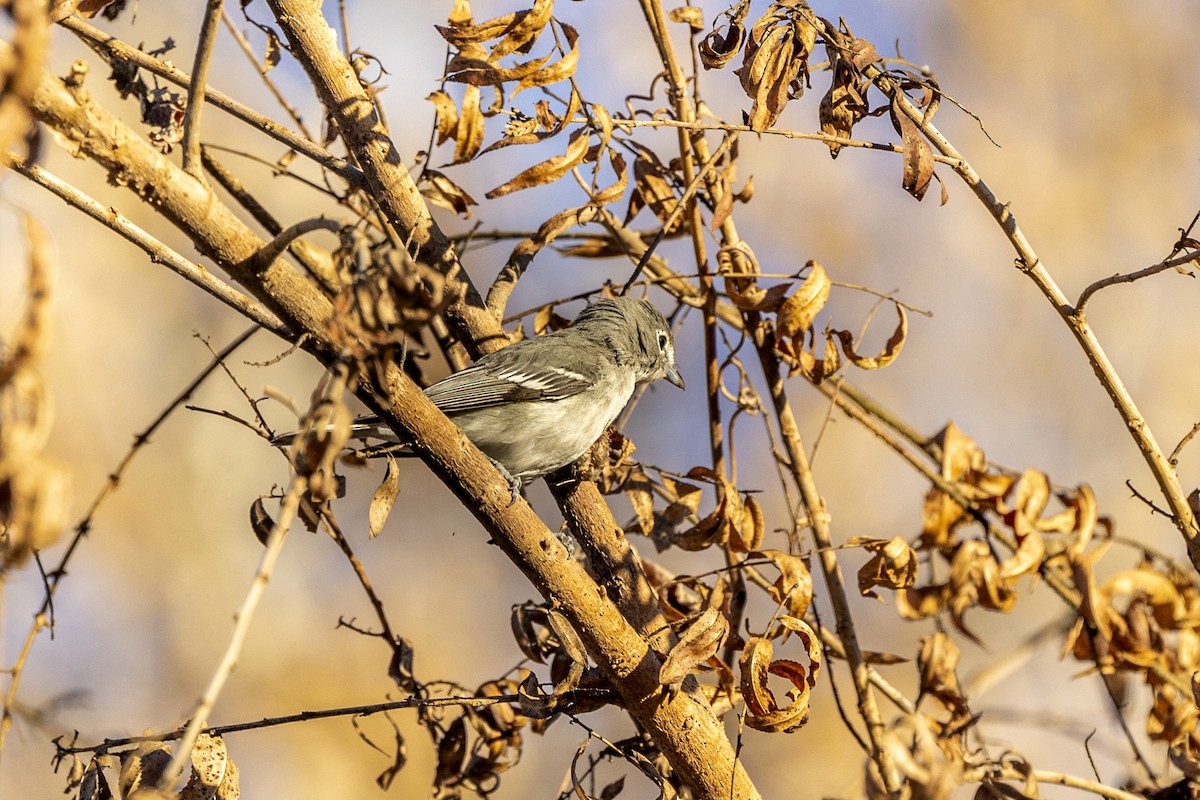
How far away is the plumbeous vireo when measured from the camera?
3420 mm

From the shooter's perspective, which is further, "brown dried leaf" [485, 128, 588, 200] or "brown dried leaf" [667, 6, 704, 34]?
"brown dried leaf" [667, 6, 704, 34]

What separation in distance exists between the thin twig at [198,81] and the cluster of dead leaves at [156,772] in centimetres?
120

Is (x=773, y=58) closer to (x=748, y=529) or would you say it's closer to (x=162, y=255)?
(x=748, y=529)

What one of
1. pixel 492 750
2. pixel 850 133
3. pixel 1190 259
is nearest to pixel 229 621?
pixel 492 750

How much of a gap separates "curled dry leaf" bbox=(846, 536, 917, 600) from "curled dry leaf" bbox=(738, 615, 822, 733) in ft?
1.15

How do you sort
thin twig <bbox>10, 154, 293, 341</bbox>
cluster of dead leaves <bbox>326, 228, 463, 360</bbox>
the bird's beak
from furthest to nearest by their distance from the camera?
the bird's beak
thin twig <bbox>10, 154, 293, 341</bbox>
cluster of dead leaves <bbox>326, 228, 463, 360</bbox>

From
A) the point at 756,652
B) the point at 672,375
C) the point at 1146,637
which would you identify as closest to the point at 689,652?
the point at 756,652

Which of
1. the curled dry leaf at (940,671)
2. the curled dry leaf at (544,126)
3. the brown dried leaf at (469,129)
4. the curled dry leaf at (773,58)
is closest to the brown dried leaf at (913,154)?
the curled dry leaf at (773,58)

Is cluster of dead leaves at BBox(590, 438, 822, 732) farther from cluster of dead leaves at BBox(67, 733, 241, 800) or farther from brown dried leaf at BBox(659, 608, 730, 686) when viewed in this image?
cluster of dead leaves at BBox(67, 733, 241, 800)

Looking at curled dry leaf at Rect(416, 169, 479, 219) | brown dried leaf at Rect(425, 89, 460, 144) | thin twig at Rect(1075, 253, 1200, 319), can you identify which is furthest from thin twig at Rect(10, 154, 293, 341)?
thin twig at Rect(1075, 253, 1200, 319)

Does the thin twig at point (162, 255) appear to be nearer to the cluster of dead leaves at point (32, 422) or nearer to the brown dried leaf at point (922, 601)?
the cluster of dead leaves at point (32, 422)

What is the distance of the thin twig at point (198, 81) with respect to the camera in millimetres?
1965

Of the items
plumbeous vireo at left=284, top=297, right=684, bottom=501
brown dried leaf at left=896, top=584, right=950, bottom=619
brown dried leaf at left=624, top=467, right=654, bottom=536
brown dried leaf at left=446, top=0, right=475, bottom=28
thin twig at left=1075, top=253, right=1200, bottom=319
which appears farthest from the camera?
plumbeous vireo at left=284, top=297, right=684, bottom=501

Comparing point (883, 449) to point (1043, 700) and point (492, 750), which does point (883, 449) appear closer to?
point (1043, 700)
